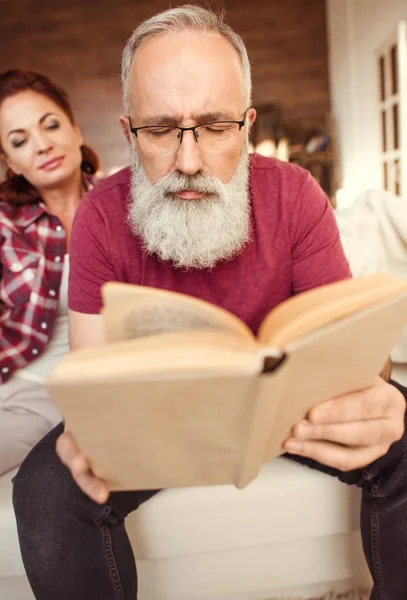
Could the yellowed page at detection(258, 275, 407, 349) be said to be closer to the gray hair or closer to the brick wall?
the gray hair

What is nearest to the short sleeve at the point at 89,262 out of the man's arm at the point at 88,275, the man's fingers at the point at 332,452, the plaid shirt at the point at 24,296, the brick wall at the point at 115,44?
the man's arm at the point at 88,275

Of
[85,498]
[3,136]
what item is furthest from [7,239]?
[85,498]

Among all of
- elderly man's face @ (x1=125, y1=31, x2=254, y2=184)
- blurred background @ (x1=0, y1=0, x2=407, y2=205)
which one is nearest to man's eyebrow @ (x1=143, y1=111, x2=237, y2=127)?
elderly man's face @ (x1=125, y1=31, x2=254, y2=184)

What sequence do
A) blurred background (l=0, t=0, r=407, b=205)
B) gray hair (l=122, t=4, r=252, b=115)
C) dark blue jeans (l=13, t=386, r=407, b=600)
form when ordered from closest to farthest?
dark blue jeans (l=13, t=386, r=407, b=600), gray hair (l=122, t=4, r=252, b=115), blurred background (l=0, t=0, r=407, b=205)

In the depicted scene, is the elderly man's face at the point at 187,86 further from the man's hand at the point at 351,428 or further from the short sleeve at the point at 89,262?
the man's hand at the point at 351,428

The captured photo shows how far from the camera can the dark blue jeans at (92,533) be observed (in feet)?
2.19

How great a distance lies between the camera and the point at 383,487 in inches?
27.0

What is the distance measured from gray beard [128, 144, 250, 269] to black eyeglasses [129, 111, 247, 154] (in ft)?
0.15

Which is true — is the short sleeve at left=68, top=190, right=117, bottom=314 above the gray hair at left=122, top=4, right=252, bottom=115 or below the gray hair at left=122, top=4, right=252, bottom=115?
below

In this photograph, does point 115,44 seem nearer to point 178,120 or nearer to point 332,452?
point 178,120

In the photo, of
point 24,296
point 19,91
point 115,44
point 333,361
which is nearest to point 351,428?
point 333,361

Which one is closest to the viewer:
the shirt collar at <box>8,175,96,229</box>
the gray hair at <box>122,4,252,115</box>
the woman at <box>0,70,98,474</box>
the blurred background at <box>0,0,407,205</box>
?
the gray hair at <box>122,4,252,115</box>

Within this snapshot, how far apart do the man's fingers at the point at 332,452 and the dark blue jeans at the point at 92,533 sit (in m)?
0.13

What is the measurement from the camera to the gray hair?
777 mm
